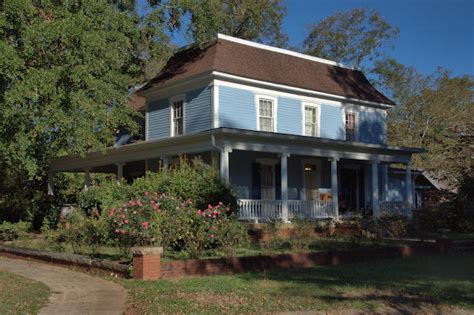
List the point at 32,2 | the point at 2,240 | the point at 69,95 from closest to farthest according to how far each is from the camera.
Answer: the point at 69,95
the point at 32,2
the point at 2,240

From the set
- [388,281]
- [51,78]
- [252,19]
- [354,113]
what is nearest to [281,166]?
[354,113]

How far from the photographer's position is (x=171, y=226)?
12.5m

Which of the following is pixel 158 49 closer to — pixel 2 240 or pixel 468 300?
pixel 2 240

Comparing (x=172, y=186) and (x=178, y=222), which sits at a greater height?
(x=172, y=186)

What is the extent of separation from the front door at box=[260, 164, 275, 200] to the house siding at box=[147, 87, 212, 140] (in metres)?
3.43

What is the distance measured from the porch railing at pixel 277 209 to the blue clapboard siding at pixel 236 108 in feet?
11.0

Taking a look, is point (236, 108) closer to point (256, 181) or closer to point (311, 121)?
point (256, 181)

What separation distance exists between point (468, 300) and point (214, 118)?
550 inches

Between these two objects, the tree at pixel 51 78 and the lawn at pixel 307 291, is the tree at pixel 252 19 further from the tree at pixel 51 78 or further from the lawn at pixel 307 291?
the lawn at pixel 307 291

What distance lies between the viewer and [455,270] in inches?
499

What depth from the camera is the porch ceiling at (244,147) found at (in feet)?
64.4

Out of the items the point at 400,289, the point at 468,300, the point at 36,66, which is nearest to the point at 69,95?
the point at 36,66

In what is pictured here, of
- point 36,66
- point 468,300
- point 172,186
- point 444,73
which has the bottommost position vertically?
point 468,300

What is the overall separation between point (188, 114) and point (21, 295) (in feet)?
47.9
